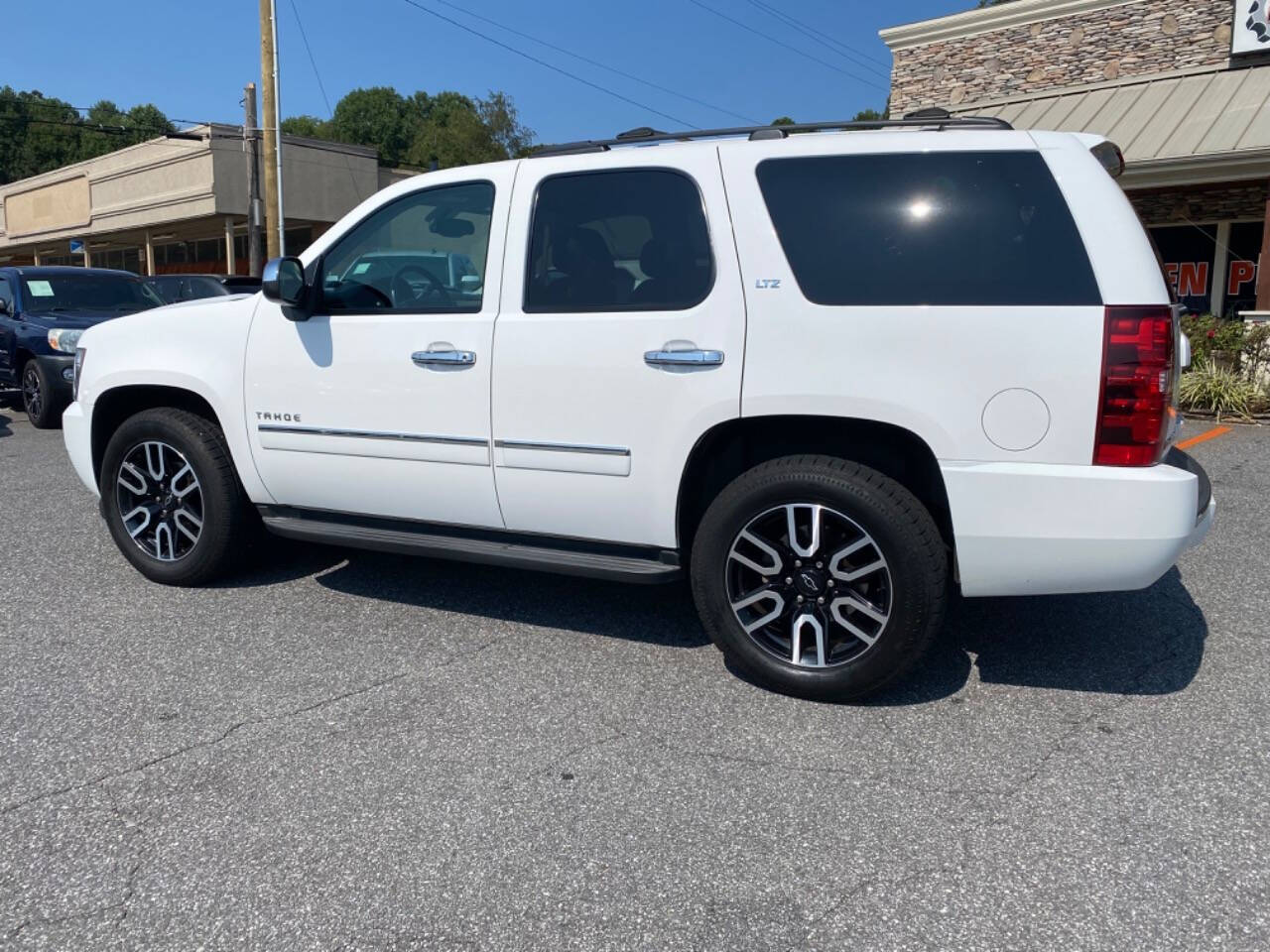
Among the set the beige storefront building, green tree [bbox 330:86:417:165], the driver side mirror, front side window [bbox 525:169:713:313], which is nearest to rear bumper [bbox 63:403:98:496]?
the driver side mirror

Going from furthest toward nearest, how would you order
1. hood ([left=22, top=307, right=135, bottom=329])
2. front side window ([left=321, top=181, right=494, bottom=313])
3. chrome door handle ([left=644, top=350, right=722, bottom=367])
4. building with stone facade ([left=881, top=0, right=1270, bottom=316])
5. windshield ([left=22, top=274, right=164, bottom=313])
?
1. building with stone facade ([left=881, top=0, right=1270, bottom=316])
2. windshield ([left=22, top=274, right=164, bottom=313])
3. hood ([left=22, top=307, right=135, bottom=329])
4. front side window ([left=321, top=181, right=494, bottom=313])
5. chrome door handle ([left=644, top=350, right=722, bottom=367])

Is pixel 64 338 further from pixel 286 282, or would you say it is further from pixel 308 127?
pixel 308 127

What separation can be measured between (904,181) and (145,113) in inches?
3885

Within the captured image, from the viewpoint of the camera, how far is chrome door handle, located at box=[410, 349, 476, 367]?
4.07 metres

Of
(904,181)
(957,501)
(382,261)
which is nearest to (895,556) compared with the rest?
(957,501)

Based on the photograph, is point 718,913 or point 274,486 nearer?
point 718,913

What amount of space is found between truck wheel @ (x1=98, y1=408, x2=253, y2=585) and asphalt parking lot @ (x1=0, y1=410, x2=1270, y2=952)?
0.76 feet

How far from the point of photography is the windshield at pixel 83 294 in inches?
444

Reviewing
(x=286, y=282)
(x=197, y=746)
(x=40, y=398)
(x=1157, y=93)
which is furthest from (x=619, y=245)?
(x=1157, y=93)

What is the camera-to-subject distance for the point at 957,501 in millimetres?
3408

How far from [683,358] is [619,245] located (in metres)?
0.62

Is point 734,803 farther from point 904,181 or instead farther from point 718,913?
point 904,181

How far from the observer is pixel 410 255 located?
176 inches

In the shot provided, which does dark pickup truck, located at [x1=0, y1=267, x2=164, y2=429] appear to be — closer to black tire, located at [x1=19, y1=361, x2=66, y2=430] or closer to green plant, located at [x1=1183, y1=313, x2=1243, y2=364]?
black tire, located at [x1=19, y1=361, x2=66, y2=430]
